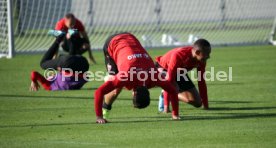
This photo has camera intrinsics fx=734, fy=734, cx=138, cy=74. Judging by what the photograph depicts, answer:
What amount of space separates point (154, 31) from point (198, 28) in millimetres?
1974

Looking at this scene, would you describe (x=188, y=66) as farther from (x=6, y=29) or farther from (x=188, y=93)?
(x=6, y=29)

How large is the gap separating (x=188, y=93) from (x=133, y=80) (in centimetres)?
245

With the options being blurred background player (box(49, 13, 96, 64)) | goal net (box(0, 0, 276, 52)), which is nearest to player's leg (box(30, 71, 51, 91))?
blurred background player (box(49, 13, 96, 64))

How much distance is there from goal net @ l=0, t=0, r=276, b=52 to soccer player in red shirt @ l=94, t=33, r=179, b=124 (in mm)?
15132

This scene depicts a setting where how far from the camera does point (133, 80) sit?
11.1m

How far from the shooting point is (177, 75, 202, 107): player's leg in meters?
13.2

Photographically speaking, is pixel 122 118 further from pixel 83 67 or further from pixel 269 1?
pixel 269 1

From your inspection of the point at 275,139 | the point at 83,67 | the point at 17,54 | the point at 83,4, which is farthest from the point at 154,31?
the point at 275,139

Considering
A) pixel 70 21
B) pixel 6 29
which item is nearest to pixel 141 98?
pixel 70 21

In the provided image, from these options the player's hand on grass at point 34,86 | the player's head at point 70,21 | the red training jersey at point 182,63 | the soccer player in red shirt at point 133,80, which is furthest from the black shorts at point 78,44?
the soccer player in red shirt at point 133,80

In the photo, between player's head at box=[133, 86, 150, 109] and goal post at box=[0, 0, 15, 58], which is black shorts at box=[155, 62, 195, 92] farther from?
goal post at box=[0, 0, 15, 58]

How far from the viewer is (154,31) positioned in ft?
104

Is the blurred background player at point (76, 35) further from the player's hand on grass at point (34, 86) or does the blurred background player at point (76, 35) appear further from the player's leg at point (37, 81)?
the player's hand on grass at point (34, 86)

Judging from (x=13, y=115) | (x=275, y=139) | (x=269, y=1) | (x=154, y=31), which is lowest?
(x=154, y=31)
